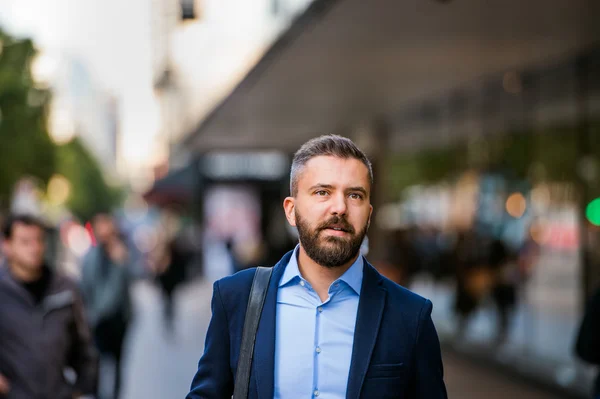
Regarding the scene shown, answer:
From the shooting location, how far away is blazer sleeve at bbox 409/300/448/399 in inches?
116

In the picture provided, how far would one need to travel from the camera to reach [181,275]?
19.0 meters

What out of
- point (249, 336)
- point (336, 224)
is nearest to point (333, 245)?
point (336, 224)

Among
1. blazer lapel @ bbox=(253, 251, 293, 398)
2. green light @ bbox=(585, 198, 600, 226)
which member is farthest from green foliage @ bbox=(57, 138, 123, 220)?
blazer lapel @ bbox=(253, 251, 293, 398)

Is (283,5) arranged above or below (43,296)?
above

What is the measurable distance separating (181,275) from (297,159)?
1611 centimetres

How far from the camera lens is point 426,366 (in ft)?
9.66

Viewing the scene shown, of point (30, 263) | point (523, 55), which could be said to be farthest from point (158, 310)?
point (30, 263)

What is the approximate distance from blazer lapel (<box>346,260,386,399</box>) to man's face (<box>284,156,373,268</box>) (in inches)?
4.7

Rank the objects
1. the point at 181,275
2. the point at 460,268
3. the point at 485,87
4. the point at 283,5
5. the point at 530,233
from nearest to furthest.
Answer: the point at 283,5 < the point at 530,233 < the point at 485,87 < the point at 460,268 < the point at 181,275

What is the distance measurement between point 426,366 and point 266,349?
1.54ft

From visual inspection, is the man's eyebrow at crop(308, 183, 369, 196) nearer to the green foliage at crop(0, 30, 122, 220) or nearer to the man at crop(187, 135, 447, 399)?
the man at crop(187, 135, 447, 399)

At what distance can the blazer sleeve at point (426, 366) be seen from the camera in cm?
294

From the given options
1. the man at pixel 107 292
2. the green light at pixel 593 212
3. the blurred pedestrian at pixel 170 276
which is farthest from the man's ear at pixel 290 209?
the blurred pedestrian at pixel 170 276

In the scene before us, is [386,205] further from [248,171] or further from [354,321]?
[354,321]
